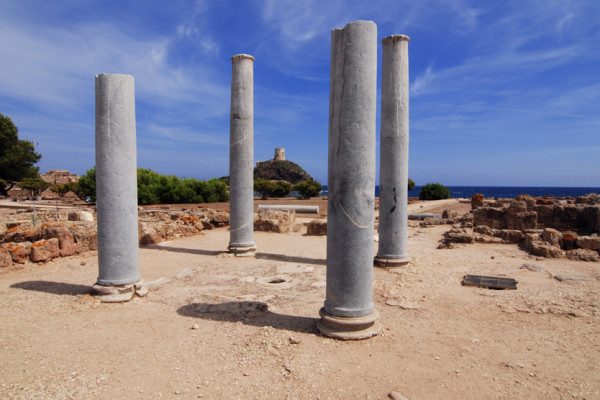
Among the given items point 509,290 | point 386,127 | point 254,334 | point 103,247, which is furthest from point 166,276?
point 509,290

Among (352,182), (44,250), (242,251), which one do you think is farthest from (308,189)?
(352,182)

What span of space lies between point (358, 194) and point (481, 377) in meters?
2.21

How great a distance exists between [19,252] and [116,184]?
A: 141 inches

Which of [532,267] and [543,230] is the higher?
[543,230]

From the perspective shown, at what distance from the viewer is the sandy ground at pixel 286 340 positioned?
3.49 m

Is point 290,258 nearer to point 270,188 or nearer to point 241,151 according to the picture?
point 241,151

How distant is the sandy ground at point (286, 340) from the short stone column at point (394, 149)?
2.29 ft

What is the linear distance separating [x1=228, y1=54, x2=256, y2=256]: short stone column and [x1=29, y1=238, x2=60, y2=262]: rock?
12.5 feet

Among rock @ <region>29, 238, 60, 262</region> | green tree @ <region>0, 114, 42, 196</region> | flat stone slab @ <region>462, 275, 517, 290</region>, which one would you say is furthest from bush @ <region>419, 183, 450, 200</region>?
green tree @ <region>0, 114, 42, 196</region>

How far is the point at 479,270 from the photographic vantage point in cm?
794

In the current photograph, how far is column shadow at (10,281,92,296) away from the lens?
6246 millimetres

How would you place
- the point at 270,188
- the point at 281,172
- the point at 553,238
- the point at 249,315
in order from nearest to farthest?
1. the point at 249,315
2. the point at 553,238
3. the point at 270,188
4. the point at 281,172

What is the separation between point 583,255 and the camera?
8.59 m

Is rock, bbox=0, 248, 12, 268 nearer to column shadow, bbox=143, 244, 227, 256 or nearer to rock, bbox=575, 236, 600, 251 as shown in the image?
column shadow, bbox=143, 244, 227, 256
